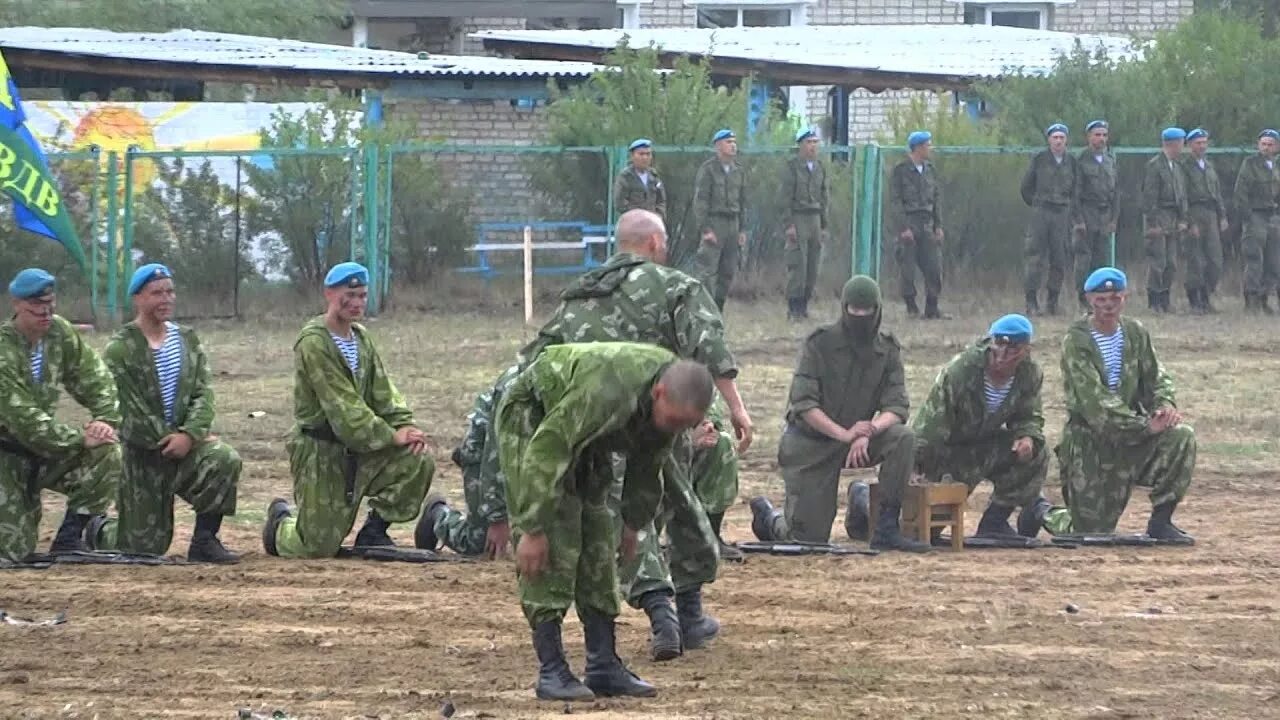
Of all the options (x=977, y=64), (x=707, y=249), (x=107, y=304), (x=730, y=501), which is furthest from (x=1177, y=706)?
(x=977, y=64)

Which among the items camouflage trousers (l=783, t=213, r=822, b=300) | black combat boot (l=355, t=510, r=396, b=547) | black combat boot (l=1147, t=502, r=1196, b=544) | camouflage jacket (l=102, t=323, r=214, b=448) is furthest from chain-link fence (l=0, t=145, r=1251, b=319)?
black combat boot (l=355, t=510, r=396, b=547)

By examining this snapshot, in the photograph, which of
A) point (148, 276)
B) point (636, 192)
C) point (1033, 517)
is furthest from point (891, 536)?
point (636, 192)

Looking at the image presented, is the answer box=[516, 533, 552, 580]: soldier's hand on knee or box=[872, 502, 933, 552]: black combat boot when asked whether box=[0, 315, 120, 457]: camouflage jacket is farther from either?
box=[516, 533, 552, 580]: soldier's hand on knee

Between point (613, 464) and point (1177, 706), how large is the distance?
222 cm

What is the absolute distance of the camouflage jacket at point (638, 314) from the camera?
9.26 metres

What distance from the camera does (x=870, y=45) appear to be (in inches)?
1438

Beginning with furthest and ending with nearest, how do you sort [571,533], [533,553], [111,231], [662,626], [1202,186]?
[1202,186] → [111,231] → [662,626] → [571,533] → [533,553]

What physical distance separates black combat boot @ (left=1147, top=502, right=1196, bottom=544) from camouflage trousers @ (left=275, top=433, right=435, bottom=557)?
13.4 ft

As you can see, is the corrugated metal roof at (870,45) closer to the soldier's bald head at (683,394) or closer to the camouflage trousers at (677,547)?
the camouflage trousers at (677,547)

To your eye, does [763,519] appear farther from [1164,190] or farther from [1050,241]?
[1164,190]

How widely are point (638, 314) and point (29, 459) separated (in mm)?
3892

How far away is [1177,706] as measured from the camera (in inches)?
315

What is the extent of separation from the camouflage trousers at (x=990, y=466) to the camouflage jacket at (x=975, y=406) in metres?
0.06

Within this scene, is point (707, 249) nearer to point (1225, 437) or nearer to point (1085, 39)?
point (1225, 437)
